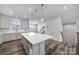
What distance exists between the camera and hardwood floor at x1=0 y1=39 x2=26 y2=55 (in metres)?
1.82

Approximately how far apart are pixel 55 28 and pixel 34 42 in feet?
1.62

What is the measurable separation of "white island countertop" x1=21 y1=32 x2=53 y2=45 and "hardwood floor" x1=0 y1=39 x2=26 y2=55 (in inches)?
6.6

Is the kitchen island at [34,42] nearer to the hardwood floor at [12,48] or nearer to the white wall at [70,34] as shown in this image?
the hardwood floor at [12,48]

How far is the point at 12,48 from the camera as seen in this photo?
5.99 feet

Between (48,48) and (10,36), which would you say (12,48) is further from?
(48,48)

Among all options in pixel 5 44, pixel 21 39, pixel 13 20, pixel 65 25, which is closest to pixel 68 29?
pixel 65 25

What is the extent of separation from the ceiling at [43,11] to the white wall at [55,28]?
9 centimetres

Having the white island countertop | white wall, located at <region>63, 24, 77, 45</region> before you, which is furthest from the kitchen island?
white wall, located at <region>63, 24, 77, 45</region>

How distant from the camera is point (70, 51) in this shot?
1.86m

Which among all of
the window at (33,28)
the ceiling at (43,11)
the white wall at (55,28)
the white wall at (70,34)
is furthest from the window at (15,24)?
the white wall at (70,34)

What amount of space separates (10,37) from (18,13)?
476mm

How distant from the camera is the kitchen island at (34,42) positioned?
1822 mm

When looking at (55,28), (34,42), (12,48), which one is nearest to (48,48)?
(34,42)

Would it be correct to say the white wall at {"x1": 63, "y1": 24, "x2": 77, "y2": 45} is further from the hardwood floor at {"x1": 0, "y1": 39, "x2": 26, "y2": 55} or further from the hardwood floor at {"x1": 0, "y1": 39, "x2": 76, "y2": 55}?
the hardwood floor at {"x1": 0, "y1": 39, "x2": 26, "y2": 55}
